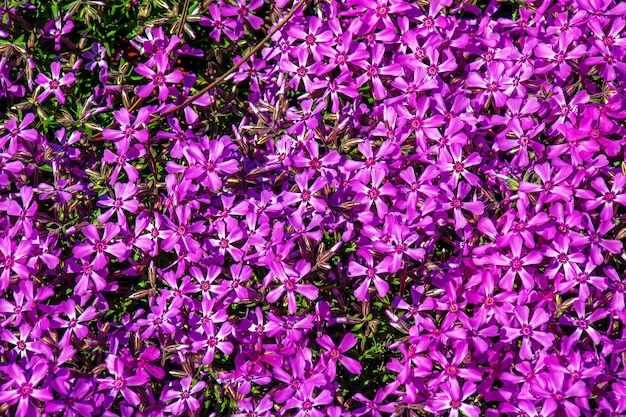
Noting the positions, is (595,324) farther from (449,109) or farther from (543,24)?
(543,24)

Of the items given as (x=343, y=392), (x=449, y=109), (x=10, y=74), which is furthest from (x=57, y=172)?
(x=449, y=109)

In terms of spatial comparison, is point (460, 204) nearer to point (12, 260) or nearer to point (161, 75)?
point (161, 75)

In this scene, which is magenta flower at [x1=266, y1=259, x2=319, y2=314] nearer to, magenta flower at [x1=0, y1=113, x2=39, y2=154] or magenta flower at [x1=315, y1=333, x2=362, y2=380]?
magenta flower at [x1=315, y1=333, x2=362, y2=380]

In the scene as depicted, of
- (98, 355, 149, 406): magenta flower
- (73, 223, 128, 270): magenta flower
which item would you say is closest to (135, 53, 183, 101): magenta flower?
(73, 223, 128, 270): magenta flower

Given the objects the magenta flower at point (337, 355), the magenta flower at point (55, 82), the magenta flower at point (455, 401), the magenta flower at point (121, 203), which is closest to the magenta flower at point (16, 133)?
the magenta flower at point (55, 82)

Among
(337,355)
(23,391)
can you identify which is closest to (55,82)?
(23,391)

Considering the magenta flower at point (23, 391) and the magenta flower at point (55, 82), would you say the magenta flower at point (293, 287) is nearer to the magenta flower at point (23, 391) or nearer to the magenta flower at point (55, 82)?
the magenta flower at point (23, 391)
